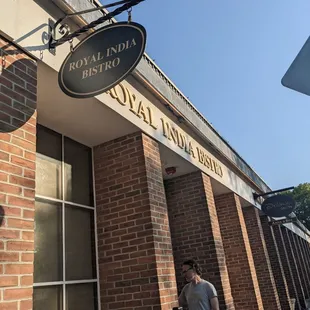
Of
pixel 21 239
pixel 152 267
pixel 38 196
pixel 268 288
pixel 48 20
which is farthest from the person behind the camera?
pixel 268 288

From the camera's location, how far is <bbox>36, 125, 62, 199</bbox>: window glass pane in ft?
14.4

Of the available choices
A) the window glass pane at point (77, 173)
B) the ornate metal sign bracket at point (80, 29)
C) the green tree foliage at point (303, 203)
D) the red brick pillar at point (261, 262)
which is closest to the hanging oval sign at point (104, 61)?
the ornate metal sign bracket at point (80, 29)

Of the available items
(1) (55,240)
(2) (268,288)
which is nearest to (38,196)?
(1) (55,240)

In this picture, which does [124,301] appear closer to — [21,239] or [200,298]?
[200,298]

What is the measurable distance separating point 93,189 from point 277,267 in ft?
28.7

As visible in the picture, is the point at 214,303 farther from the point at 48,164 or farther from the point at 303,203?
the point at 303,203

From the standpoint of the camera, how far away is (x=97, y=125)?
16.1 ft

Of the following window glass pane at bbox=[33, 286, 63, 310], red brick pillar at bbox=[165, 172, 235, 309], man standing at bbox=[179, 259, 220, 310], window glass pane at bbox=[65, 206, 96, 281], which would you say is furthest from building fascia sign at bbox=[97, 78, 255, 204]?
window glass pane at bbox=[33, 286, 63, 310]

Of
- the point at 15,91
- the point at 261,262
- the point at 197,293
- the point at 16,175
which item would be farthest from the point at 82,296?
the point at 261,262

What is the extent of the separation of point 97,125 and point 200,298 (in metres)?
2.76

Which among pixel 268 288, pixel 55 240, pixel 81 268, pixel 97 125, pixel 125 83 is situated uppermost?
pixel 125 83

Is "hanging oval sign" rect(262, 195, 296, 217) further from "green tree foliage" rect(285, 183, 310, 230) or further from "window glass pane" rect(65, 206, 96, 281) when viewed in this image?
"green tree foliage" rect(285, 183, 310, 230)

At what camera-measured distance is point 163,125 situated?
5938mm

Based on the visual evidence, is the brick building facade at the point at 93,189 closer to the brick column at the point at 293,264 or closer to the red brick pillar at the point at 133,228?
the red brick pillar at the point at 133,228
